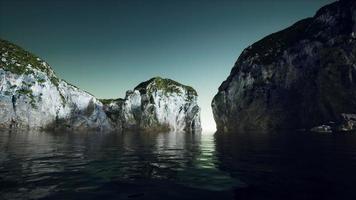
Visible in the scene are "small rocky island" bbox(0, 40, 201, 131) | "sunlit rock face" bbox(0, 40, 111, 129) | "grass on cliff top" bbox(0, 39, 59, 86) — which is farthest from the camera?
"grass on cliff top" bbox(0, 39, 59, 86)

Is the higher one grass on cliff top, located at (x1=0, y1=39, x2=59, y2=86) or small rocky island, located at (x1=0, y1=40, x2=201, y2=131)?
grass on cliff top, located at (x1=0, y1=39, x2=59, y2=86)

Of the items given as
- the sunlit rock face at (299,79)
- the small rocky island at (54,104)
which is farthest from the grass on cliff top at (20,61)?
the sunlit rock face at (299,79)

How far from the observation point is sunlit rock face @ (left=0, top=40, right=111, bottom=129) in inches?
4803

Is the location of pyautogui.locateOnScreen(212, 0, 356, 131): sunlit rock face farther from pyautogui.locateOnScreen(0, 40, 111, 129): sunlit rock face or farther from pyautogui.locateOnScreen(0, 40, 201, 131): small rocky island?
pyautogui.locateOnScreen(0, 40, 111, 129): sunlit rock face

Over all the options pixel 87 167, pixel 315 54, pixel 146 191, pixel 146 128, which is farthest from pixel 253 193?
pixel 146 128

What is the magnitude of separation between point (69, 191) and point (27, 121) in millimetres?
132437

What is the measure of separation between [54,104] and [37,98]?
10.4 meters

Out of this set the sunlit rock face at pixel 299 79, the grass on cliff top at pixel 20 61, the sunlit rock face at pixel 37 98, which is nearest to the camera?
the sunlit rock face at pixel 299 79

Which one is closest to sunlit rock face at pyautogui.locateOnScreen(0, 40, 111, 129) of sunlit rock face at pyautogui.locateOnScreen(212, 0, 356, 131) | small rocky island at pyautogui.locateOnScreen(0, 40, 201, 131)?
small rocky island at pyautogui.locateOnScreen(0, 40, 201, 131)

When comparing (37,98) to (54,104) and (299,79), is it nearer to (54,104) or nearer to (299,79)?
(54,104)

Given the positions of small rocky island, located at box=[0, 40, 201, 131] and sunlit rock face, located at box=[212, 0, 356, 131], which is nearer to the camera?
sunlit rock face, located at box=[212, 0, 356, 131]

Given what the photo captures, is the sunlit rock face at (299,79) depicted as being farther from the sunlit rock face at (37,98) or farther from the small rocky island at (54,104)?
the sunlit rock face at (37,98)

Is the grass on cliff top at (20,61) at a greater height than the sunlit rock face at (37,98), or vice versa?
the grass on cliff top at (20,61)

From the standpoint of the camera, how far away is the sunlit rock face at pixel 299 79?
102m
